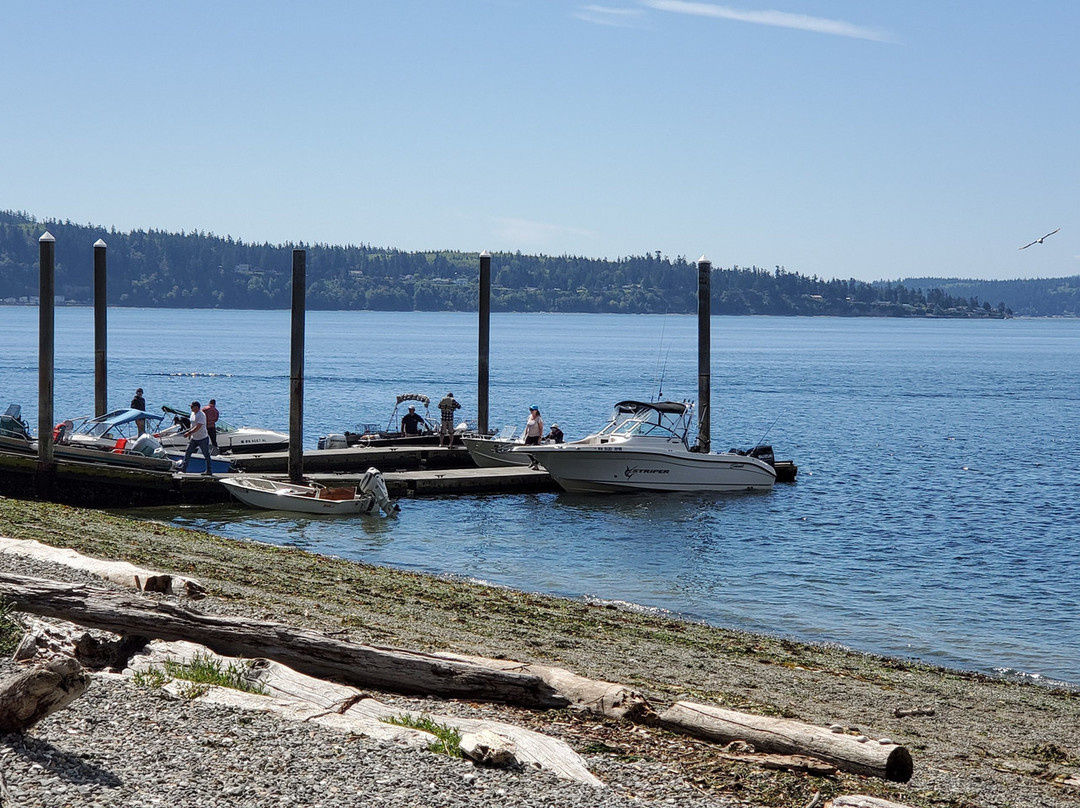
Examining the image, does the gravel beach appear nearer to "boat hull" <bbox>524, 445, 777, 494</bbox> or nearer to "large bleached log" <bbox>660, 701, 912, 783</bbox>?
"large bleached log" <bbox>660, 701, 912, 783</bbox>

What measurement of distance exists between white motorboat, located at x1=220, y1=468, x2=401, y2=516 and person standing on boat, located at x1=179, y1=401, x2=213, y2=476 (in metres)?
1.01

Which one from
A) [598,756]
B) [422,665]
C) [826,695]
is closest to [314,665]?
[422,665]

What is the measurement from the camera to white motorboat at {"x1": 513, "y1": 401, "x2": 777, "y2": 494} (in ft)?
98.9

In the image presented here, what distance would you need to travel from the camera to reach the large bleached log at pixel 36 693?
667 cm

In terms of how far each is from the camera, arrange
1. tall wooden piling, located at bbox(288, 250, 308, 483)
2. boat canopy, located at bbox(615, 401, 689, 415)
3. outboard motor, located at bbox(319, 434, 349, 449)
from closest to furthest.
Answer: tall wooden piling, located at bbox(288, 250, 308, 483), boat canopy, located at bbox(615, 401, 689, 415), outboard motor, located at bbox(319, 434, 349, 449)

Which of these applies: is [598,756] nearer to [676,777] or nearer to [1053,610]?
[676,777]

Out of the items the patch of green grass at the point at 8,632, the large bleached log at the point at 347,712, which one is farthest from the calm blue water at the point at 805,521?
the patch of green grass at the point at 8,632

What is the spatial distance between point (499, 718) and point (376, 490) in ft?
57.7

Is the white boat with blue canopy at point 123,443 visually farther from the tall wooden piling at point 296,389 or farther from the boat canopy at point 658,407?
the boat canopy at point 658,407

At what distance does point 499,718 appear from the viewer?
8.42 metres

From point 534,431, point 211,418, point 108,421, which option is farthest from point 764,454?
point 108,421

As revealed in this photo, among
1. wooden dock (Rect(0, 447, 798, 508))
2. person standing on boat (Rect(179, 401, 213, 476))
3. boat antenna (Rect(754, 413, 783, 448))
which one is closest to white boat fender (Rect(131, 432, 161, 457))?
wooden dock (Rect(0, 447, 798, 508))

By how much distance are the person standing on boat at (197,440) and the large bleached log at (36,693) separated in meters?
20.2

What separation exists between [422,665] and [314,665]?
845mm
